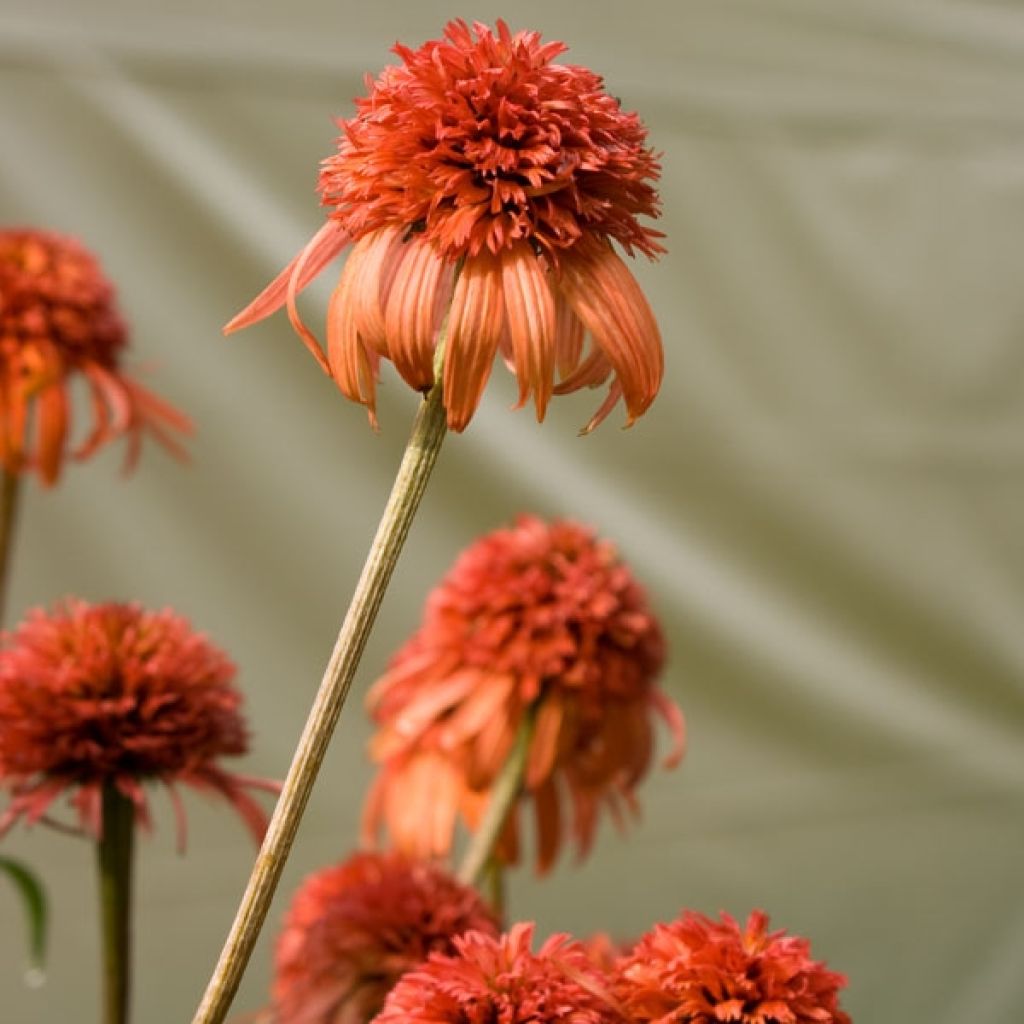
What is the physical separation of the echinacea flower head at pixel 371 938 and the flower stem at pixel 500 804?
42 millimetres

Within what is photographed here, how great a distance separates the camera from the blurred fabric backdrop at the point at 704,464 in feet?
3.29

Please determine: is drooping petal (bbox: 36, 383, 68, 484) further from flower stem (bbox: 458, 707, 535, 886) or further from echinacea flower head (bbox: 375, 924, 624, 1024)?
echinacea flower head (bbox: 375, 924, 624, 1024)

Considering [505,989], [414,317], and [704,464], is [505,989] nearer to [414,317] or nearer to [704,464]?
[414,317]

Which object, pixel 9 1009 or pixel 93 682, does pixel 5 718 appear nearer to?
pixel 93 682

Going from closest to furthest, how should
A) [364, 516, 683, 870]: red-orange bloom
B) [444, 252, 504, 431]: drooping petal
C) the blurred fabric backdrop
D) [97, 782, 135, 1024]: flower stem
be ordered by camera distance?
[444, 252, 504, 431]: drooping petal → [97, 782, 135, 1024]: flower stem → [364, 516, 683, 870]: red-orange bloom → the blurred fabric backdrop

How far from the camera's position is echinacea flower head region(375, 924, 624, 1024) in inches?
10.5

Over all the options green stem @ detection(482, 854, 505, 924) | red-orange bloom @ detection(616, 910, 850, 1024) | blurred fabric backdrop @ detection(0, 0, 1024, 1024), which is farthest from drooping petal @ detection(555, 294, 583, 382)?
blurred fabric backdrop @ detection(0, 0, 1024, 1024)

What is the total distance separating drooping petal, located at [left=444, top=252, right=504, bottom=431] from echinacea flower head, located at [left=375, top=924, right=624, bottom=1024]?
0.33 ft

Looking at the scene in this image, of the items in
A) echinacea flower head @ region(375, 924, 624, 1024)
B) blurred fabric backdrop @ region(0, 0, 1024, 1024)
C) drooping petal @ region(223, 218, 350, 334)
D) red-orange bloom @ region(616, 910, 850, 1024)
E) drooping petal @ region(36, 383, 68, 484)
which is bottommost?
echinacea flower head @ region(375, 924, 624, 1024)

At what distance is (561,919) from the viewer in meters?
1.12

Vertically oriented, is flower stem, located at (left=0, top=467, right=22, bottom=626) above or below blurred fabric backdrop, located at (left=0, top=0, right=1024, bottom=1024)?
below

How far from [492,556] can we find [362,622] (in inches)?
10.0

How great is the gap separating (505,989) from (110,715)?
0.16 meters

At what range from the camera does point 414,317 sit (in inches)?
10.2
